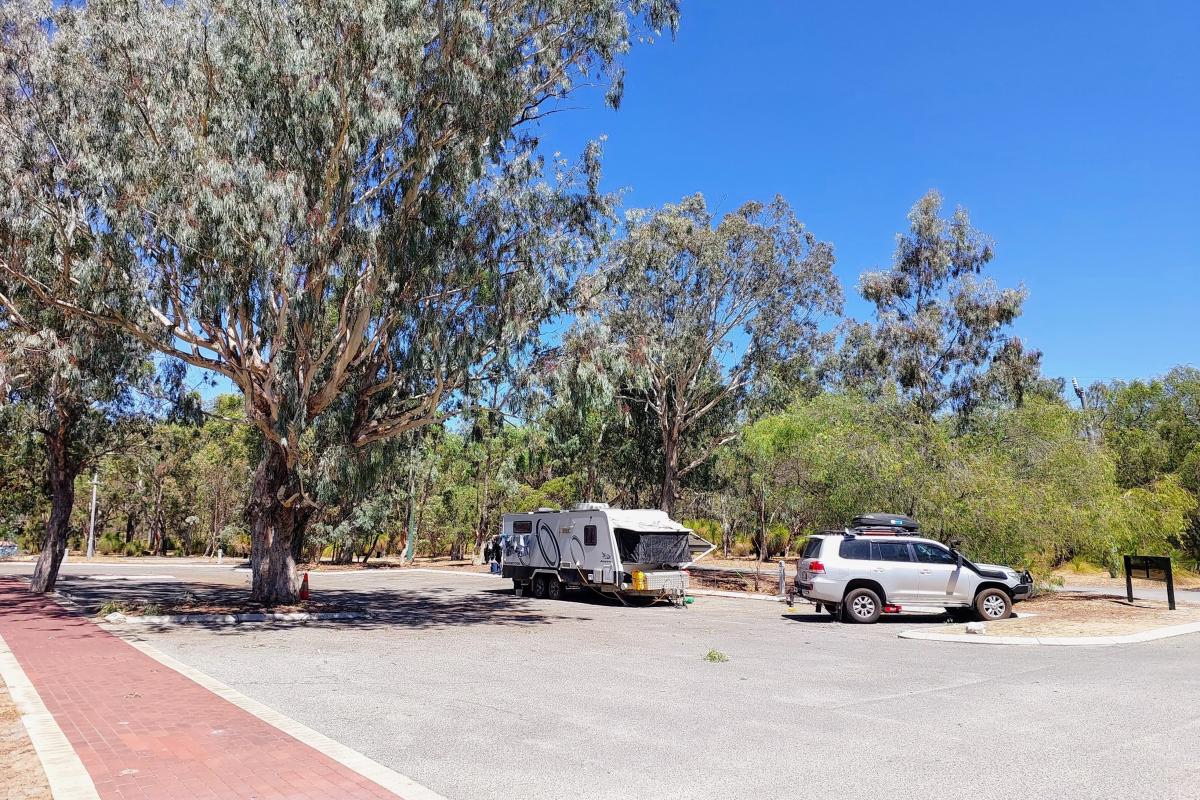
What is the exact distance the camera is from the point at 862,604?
17.7 m

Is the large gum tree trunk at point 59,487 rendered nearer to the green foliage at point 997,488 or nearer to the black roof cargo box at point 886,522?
the black roof cargo box at point 886,522

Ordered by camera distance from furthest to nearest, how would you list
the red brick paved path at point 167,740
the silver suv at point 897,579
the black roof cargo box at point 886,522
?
the black roof cargo box at point 886,522
the silver suv at point 897,579
the red brick paved path at point 167,740

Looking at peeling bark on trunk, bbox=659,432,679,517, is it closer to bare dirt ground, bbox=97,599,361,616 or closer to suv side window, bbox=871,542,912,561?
suv side window, bbox=871,542,912,561

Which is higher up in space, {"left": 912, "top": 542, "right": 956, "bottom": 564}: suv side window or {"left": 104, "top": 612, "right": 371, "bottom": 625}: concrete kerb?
{"left": 912, "top": 542, "right": 956, "bottom": 564}: suv side window

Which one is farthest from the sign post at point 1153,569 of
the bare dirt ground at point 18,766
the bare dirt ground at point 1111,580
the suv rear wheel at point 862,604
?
the bare dirt ground at point 18,766

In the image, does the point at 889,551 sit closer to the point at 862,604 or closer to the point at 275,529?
the point at 862,604

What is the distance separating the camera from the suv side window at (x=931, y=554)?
17719 millimetres

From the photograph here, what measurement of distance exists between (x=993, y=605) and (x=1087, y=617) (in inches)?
87.1

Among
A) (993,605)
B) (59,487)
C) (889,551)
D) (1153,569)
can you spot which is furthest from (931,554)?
(59,487)

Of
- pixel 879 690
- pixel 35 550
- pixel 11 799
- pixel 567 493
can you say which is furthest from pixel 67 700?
pixel 35 550

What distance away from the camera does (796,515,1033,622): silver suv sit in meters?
17.6

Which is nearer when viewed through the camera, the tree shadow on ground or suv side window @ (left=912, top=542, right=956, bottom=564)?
the tree shadow on ground

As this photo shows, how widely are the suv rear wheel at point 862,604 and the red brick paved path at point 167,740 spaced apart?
509 inches

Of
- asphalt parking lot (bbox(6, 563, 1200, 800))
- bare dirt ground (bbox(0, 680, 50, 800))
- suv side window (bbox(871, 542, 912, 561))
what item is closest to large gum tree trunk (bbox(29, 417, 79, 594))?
asphalt parking lot (bbox(6, 563, 1200, 800))
